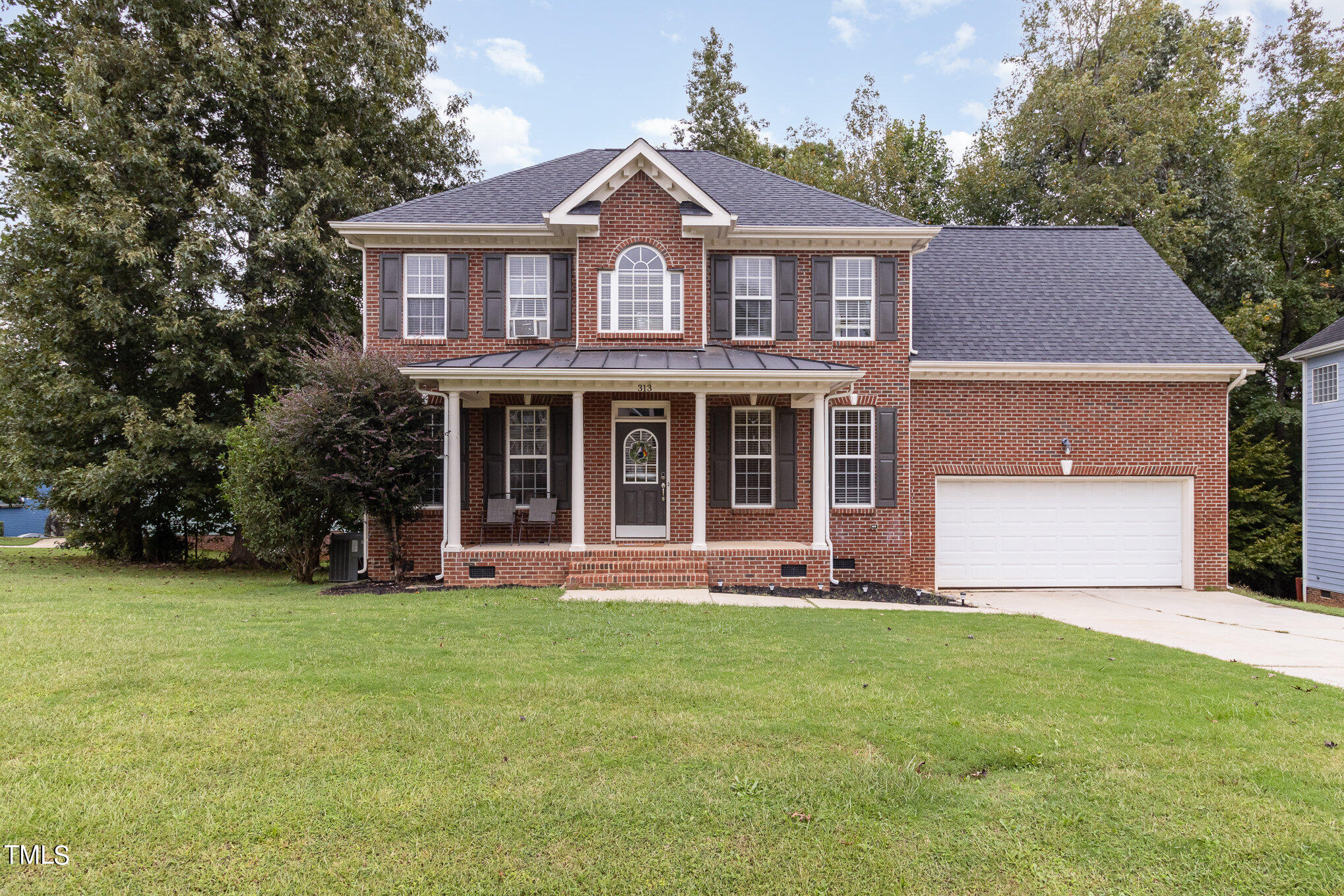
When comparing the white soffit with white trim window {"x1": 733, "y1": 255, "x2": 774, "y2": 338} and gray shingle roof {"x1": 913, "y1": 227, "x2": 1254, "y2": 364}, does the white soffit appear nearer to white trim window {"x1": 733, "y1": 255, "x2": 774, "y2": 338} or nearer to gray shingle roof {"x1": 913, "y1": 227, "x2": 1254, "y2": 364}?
white trim window {"x1": 733, "y1": 255, "x2": 774, "y2": 338}

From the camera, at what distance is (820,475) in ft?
38.0

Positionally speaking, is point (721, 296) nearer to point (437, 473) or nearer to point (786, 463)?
point (786, 463)

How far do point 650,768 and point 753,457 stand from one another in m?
9.16

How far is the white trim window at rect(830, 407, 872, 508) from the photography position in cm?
Result: 1291

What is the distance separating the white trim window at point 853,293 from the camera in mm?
12930

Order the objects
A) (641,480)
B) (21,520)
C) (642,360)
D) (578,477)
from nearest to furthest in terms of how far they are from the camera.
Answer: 1. (578,477)
2. (642,360)
3. (641,480)
4. (21,520)

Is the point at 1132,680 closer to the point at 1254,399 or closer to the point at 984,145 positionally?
the point at 1254,399

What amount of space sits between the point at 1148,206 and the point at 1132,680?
1968 cm

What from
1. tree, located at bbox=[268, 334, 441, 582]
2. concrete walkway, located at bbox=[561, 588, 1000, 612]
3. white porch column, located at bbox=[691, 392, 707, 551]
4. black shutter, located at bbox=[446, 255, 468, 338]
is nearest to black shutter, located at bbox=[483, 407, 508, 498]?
tree, located at bbox=[268, 334, 441, 582]

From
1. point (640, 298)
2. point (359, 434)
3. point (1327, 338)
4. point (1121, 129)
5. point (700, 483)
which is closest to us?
point (359, 434)

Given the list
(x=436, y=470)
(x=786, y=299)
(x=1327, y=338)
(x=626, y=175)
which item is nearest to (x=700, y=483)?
(x=786, y=299)

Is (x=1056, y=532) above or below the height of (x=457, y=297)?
below

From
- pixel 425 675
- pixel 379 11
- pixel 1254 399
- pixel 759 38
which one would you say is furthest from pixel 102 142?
pixel 1254 399

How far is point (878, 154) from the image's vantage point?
78.5ft
